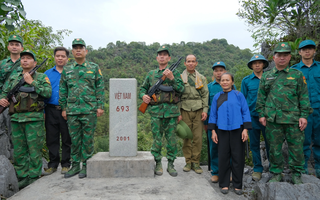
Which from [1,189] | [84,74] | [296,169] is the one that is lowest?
[1,189]

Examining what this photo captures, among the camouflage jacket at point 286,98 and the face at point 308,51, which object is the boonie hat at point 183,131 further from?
the face at point 308,51

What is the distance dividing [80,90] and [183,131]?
1.98 meters

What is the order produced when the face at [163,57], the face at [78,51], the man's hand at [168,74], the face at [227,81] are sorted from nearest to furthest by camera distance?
the face at [227,81] → the man's hand at [168,74] → the face at [78,51] → the face at [163,57]

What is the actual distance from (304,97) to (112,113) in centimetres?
326

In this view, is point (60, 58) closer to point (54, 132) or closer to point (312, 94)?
point (54, 132)

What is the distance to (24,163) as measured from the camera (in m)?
4.14

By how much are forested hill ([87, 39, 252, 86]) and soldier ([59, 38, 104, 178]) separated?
1249 inches

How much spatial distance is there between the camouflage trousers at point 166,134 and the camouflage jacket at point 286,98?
63.0 inches

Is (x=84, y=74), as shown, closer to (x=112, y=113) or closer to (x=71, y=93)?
(x=71, y=93)

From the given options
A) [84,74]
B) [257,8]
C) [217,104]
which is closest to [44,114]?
[84,74]

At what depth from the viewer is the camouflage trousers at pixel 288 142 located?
3543mm

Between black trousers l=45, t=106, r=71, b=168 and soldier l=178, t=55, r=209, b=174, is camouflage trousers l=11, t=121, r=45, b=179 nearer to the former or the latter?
black trousers l=45, t=106, r=71, b=168

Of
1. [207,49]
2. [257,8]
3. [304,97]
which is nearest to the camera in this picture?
[304,97]

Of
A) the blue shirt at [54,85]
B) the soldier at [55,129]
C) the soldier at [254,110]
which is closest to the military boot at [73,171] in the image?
the soldier at [55,129]
